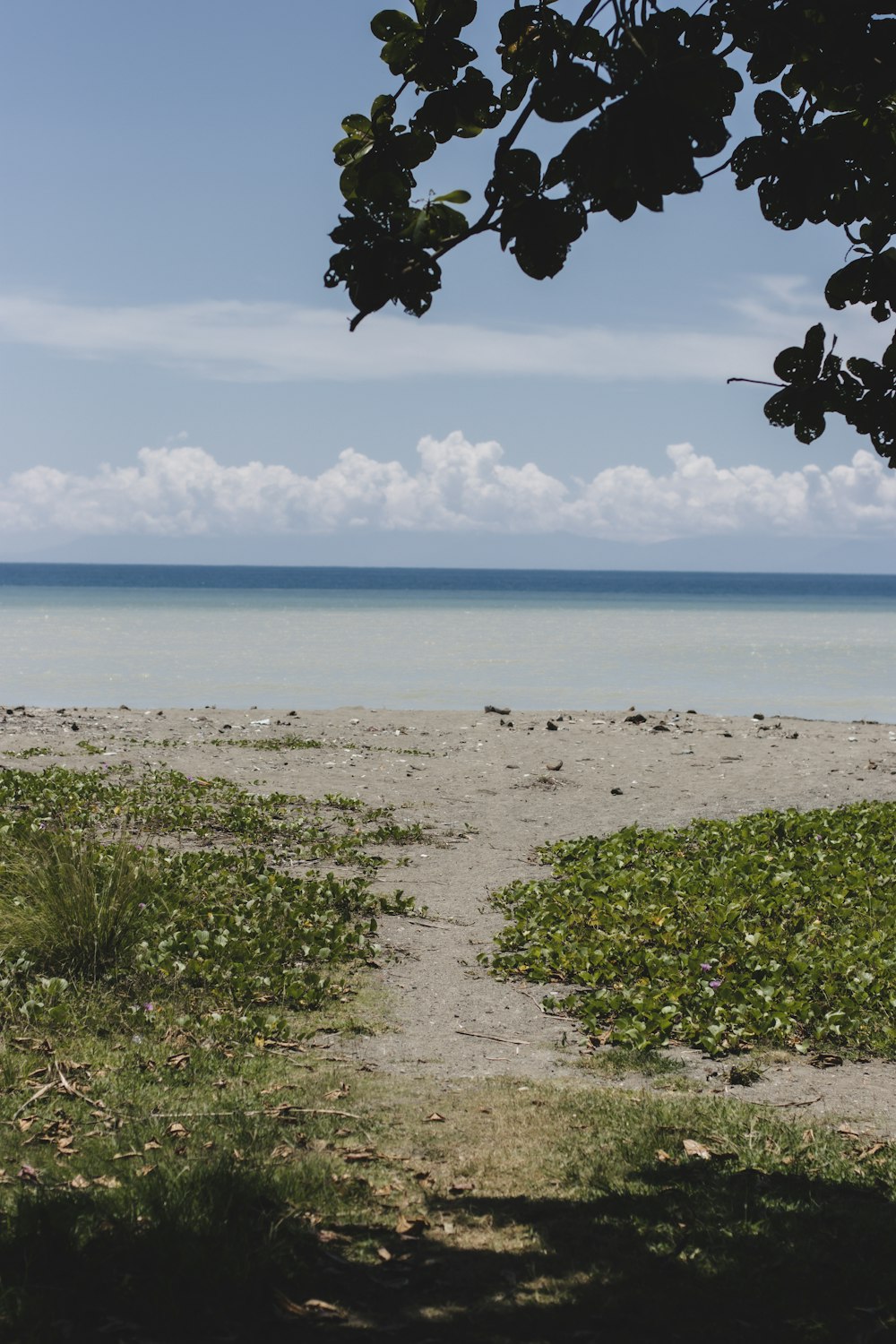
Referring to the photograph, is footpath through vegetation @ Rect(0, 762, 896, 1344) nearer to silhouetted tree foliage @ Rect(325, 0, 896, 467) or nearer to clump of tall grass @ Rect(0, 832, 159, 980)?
clump of tall grass @ Rect(0, 832, 159, 980)

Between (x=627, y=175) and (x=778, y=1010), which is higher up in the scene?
(x=627, y=175)

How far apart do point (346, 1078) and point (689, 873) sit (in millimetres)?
5477

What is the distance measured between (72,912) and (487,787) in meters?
9.83

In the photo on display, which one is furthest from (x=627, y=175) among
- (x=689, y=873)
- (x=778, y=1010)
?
(x=689, y=873)

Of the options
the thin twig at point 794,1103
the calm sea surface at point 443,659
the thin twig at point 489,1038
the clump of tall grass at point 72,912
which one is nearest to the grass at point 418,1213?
the thin twig at point 794,1103

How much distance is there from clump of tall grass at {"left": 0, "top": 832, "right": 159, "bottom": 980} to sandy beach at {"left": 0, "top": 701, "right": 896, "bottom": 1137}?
1.89 m

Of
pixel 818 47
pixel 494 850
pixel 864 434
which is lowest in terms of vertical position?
pixel 494 850

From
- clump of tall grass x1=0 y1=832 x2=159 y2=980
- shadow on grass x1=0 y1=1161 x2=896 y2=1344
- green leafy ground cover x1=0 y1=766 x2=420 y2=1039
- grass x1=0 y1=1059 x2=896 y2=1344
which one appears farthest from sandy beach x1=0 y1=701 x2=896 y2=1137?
clump of tall grass x1=0 y1=832 x2=159 y2=980

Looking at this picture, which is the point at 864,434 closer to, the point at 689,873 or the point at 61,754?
the point at 689,873

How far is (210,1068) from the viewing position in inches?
259

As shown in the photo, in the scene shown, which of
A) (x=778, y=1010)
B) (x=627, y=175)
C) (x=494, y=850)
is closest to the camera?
(x=627, y=175)

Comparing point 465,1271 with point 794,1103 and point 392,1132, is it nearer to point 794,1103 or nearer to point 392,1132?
point 392,1132

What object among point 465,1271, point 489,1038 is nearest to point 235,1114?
point 465,1271

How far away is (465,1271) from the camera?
453 cm
